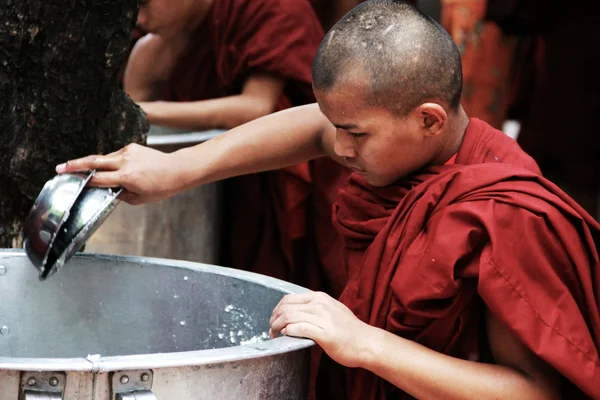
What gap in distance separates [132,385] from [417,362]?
1.43ft

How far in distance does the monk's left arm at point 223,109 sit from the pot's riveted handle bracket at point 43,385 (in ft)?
5.93

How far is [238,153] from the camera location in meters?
2.08

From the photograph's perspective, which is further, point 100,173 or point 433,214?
point 100,173

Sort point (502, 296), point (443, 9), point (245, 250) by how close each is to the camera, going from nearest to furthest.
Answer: point (502, 296) < point (245, 250) < point (443, 9)

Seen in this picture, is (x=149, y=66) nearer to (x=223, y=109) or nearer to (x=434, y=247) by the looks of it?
(x=223, y=109)

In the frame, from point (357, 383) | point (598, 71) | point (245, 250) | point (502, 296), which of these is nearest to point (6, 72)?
point (357, 383)

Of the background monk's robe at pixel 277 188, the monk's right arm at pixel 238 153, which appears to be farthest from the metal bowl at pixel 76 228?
the background monk's robe at pixel 277 188

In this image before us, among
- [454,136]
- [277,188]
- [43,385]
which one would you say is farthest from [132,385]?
[277,188]

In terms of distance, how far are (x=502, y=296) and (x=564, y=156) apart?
4142 mm

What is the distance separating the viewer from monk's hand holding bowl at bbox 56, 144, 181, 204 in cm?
188

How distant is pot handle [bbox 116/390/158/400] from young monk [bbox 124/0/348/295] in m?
1.79

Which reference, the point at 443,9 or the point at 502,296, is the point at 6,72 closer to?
the point at 502,296

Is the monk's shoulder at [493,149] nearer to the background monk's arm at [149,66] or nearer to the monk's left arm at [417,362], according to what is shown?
the monk's left arm at [417,362]

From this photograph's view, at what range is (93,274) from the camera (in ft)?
6.49
